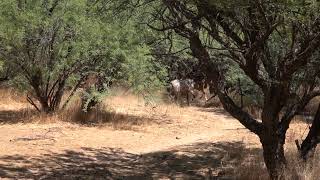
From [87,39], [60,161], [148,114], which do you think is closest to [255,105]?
[148,114]

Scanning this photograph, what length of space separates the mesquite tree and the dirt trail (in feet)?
5.64

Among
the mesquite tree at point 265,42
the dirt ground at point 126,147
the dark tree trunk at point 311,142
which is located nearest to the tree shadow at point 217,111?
the dirt ground at point 126,147

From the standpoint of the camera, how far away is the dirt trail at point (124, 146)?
865cm

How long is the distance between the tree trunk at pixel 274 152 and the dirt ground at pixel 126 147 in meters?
0.59

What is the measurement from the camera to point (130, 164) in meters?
9.38

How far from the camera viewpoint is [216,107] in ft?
62.5

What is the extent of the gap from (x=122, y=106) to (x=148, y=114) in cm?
134

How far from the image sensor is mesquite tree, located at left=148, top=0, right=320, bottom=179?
549 cm

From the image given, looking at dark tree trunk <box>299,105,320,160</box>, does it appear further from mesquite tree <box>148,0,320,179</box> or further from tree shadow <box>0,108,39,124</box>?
tree shadow <box>0,108,39,124</box>

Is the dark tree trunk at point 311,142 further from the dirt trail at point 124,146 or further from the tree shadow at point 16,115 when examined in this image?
the tree shadow at point 16,115

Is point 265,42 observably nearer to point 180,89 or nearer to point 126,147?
point 126,147

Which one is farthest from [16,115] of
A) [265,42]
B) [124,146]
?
[265,42]

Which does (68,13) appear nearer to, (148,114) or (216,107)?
(148,114)

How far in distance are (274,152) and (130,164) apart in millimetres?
3160
